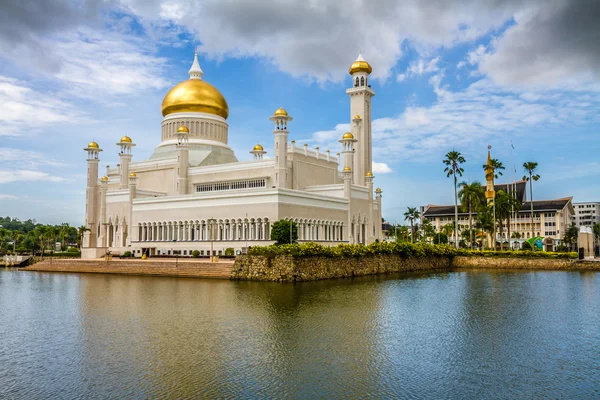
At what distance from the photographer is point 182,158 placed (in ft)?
177

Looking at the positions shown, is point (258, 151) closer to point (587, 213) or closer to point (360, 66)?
point (360, 66)

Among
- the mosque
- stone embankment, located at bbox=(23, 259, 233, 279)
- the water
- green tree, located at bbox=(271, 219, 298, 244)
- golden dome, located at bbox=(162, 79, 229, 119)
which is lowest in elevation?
the water

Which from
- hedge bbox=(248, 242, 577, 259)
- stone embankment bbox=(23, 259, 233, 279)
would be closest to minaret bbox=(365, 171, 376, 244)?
hedge bbox=(248, 242, 577, 259)

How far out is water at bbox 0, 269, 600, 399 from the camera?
12.5 m

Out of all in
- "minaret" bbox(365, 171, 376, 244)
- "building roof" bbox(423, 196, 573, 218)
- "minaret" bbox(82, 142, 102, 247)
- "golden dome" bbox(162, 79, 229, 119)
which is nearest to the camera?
"minaret" bbox(365, 171, 376, 244)

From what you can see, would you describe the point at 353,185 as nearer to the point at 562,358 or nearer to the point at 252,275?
the point at 252,275

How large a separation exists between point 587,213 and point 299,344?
120 metres

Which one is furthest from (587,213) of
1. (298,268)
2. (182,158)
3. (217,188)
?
(298,268)

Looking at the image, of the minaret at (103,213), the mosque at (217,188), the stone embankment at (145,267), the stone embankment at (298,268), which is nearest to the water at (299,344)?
the stone embankment at (298,268)

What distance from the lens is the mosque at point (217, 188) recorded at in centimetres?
4584

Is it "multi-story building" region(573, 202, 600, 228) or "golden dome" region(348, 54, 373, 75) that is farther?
"multi-story building" region(573, 202, 600, 228)

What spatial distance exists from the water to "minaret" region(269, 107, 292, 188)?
1988 centimetres

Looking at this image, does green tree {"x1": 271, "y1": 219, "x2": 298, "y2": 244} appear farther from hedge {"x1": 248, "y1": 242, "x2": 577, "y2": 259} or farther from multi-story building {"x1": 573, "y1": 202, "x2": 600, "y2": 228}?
multi-story building {"x1": 573, "y1": 202, "x2": 600, "y2": 228}

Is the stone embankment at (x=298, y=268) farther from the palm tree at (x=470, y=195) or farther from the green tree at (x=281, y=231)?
the palm tree at (x=470, y=195)
